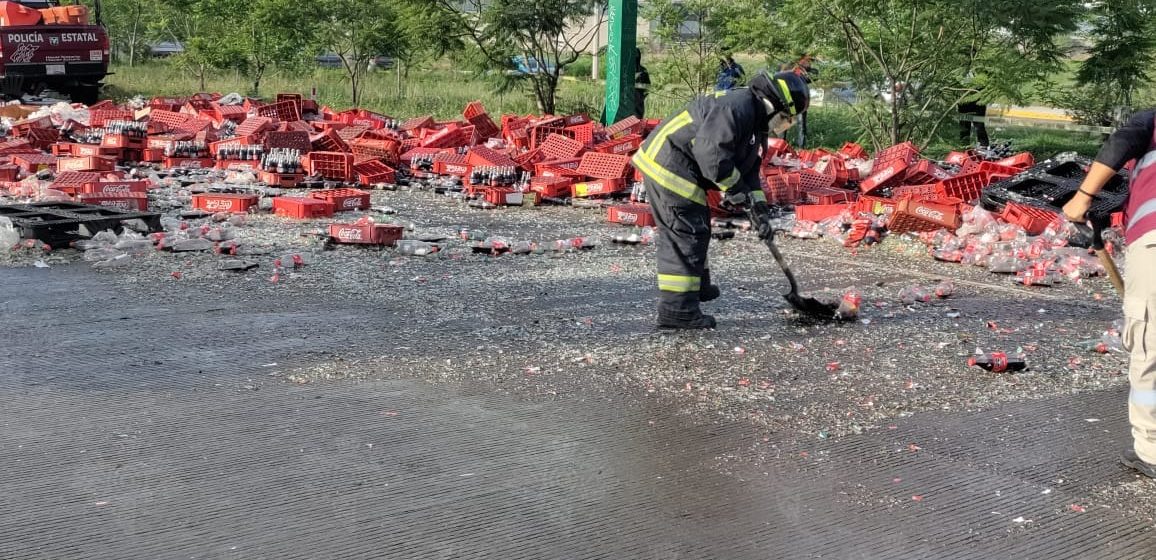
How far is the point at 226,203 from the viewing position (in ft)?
34.7

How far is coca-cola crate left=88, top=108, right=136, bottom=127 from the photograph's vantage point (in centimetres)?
1596

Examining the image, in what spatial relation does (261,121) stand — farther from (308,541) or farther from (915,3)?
(308,541)

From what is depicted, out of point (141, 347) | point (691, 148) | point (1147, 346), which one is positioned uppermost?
point (691, 148)

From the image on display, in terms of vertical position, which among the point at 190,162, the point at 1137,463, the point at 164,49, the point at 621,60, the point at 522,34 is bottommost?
the point at 190,162

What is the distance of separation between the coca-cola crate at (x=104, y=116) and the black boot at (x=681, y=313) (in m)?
12.1

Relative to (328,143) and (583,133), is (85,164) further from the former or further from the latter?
(583,133)

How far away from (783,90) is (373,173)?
26.3 feet

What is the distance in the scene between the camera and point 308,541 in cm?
366

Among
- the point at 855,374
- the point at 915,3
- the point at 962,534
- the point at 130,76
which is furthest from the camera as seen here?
the point at 130,76

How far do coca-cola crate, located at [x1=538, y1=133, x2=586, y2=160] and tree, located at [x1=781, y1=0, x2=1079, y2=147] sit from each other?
147 inches

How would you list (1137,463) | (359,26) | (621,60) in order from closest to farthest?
(1137,463)
(621,60)
(359,26)

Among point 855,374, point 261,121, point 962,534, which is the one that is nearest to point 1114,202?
point 855,374

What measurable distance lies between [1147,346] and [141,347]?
4951 mm

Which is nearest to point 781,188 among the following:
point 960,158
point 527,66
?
point 960,158
